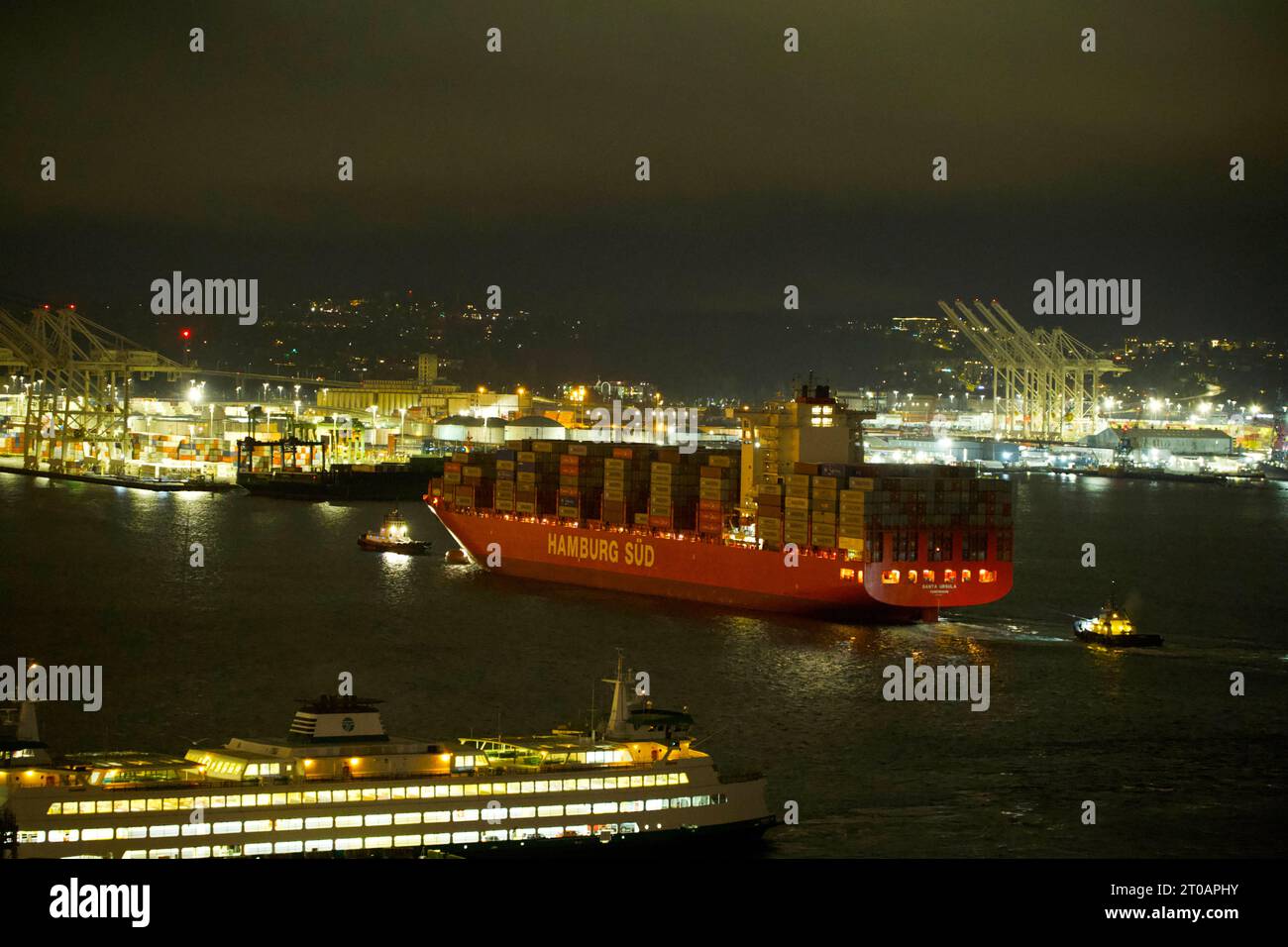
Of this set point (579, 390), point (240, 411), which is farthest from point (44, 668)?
point (579, 390)

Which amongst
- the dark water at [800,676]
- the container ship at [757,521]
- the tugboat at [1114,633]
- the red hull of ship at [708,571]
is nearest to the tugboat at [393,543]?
the dark water at [800,676]

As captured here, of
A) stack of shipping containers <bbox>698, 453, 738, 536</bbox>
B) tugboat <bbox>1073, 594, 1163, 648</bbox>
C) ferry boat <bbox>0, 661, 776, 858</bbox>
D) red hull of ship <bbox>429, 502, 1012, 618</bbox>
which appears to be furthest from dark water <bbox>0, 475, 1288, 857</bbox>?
stack of shipping containers <bbox>698, 453, 738, 536</bbox>

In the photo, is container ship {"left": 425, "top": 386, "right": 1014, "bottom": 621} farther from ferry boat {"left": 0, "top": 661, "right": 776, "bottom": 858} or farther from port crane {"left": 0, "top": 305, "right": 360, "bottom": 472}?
port crane {"left": 0, "top": 305, "right": 360, "bottom": 472}

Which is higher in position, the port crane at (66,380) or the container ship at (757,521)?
the port crane at (66,380)

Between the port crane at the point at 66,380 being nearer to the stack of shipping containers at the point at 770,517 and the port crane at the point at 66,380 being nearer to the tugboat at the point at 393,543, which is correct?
the tugboat at the point at 393,543

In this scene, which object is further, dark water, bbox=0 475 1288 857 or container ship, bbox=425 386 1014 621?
container ship, bbox=425 386 1014 621
